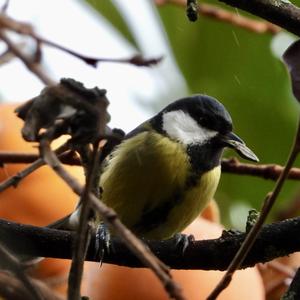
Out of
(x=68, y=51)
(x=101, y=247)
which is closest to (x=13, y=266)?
(x=68, y=51)

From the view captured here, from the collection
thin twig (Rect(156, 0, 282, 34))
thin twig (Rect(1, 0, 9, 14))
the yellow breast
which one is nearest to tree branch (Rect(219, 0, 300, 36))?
thin twig (Rect(1, 0, 9, 14))

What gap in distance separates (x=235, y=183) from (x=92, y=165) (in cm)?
109

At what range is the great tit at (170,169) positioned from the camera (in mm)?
1516

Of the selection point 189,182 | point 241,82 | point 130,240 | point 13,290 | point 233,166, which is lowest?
point 189,182

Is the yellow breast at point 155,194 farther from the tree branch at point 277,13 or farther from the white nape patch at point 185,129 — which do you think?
the tree branch at point 277,13

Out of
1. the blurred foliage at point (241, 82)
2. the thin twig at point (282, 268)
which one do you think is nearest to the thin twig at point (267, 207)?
the thin twig at point (282, 268)

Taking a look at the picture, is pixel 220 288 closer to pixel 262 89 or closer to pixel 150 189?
pixel 150 189

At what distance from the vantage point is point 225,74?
1.60 meters

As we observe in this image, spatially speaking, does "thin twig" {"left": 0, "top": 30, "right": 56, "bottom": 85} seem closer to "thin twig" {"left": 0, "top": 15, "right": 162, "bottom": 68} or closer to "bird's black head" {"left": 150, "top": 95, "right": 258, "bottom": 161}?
"thin twig" {"left": 0, "top": 15, "right": 162, "bottom": 68}

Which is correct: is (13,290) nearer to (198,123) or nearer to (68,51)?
(68,51)

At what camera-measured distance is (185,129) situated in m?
1.69

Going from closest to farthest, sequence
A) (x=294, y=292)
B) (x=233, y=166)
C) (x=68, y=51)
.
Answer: (x=68, y=51) → (x=294, y=292) → (x=233, y=166)

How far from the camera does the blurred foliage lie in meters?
1.59

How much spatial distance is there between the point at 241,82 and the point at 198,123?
169 mm
